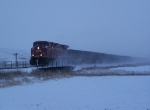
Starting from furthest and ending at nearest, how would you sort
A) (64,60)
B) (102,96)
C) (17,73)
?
(64,60) < (17,73) < (102,96)

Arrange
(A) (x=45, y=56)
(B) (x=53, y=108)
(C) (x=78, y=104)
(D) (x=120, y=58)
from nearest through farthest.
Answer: (B) (x=53, y=108) → (C) (x=78, y=104) → (A) (x=45, y=56) → (D) (x=120, y=58)

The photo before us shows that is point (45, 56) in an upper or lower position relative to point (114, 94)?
upper

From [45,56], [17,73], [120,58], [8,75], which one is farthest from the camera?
[120,58]

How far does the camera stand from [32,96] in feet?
41.7

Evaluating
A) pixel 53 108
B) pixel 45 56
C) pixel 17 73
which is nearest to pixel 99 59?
pixel 45 56

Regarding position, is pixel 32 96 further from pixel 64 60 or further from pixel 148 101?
pixel 64 60

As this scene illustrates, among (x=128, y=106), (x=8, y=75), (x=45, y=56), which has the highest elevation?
(x=45, y=56)

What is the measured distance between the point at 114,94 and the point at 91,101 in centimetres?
251

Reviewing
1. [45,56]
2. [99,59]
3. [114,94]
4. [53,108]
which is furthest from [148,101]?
[99,59]

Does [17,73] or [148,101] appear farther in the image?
[17,73]

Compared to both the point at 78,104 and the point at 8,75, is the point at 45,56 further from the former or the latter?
the point at 78,104

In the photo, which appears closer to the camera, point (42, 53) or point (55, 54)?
point (42, 53)

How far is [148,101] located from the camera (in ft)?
36.5

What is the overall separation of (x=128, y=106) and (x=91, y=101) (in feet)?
6.87
